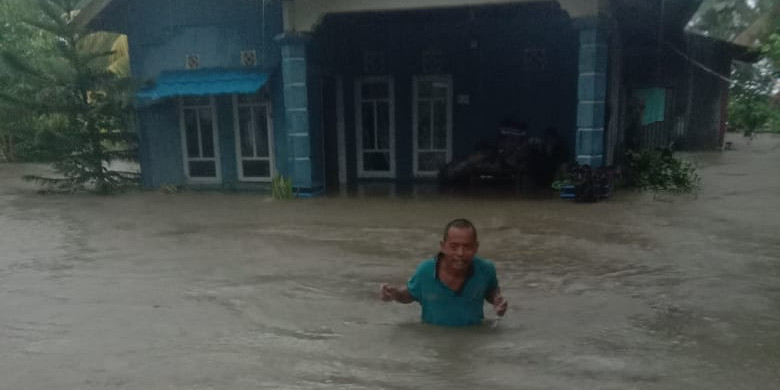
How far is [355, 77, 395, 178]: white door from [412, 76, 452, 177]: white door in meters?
0.57

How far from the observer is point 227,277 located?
7016 mm

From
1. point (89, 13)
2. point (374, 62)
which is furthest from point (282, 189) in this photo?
point (89, 13)

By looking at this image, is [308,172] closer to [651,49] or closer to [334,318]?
[334,318]

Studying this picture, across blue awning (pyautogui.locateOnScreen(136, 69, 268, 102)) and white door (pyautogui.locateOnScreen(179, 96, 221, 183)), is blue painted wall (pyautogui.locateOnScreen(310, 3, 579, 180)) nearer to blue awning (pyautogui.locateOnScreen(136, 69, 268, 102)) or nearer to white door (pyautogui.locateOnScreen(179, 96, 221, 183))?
blue awning (pyautogui.locateOnScreen(136, 69, 268, 102))

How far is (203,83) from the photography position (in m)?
13.0

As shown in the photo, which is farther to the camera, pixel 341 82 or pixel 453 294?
pixel 341 82

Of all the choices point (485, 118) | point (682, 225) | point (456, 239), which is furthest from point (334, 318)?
point (485, 118)

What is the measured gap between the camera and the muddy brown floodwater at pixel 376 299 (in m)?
4.34

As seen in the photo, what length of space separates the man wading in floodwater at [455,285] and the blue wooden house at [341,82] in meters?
7.81

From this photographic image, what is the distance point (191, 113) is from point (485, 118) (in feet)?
20.8

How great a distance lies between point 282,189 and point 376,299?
663 cm

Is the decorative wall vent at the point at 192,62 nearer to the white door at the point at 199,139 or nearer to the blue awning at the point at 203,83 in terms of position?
the blue awning at the point at 203,83

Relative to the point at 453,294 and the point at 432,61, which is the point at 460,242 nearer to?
the point at 453,294

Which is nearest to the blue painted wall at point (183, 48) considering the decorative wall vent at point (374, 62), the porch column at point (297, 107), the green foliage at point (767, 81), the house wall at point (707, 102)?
the porch column at point (297, 107)
